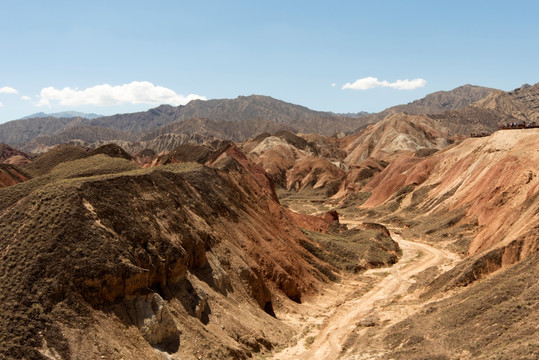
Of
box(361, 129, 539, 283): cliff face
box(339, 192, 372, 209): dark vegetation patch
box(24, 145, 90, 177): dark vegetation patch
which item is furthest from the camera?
box(339, 192, 372, 209): dark vegetation patch

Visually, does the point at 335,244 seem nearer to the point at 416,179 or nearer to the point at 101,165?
the point at 101,165

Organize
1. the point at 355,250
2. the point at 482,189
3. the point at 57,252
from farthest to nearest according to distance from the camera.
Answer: the point at 482,189, the point at 355,250, the point at 57,252

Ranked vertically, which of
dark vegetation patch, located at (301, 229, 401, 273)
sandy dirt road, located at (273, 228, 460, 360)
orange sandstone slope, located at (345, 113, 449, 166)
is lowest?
sandy dirt road, located at (273, 228, 460, 360)

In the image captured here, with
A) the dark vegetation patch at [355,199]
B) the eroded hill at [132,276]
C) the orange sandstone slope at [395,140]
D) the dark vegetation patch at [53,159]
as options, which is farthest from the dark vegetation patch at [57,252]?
the orange sandstone slope at [395,140]

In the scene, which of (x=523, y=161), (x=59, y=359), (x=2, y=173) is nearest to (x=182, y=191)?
(x=59, y=359)

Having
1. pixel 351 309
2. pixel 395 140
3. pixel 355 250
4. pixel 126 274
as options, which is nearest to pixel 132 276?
pixel 126 274

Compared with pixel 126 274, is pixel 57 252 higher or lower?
higher

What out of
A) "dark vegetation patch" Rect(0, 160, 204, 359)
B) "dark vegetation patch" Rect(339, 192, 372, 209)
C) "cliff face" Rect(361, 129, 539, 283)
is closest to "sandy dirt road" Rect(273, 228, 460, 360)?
"cliff face" Rect(361, 129, 539, 283)

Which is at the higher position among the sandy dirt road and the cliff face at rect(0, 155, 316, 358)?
the cliff face at rect(0, 155, 316, 358)

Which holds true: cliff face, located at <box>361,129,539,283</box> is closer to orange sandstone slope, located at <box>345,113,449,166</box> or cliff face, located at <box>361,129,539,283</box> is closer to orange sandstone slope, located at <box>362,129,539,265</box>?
orange sandstone slope, located at <box>362,129,539,265</box>

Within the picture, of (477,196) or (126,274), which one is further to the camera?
(477,196)

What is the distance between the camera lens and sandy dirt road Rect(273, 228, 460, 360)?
84.5 feet

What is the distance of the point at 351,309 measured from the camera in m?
33.2

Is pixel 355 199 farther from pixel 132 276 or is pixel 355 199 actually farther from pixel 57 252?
pixel 57 252
